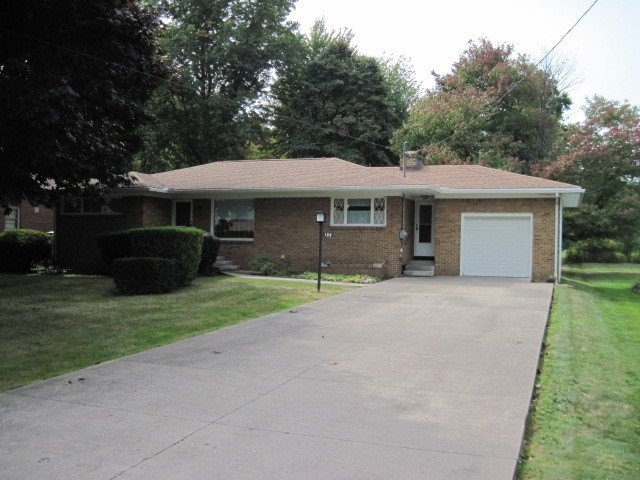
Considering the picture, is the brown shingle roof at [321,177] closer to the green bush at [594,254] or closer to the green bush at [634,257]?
the green bush at [594,254]

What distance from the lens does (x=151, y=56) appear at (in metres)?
13.2

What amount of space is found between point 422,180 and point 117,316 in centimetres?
1215

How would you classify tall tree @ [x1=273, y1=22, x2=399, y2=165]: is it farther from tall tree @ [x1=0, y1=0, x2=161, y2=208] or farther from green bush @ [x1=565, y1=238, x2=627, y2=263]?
tall tree @ [x1=0, y1=0, x2=161, y2=208]

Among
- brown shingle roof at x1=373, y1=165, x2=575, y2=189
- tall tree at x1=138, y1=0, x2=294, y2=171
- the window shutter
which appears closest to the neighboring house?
tall tree at x1=138, y1=0, x2=294, y2=171

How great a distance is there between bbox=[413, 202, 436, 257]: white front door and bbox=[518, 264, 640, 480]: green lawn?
9501 mm

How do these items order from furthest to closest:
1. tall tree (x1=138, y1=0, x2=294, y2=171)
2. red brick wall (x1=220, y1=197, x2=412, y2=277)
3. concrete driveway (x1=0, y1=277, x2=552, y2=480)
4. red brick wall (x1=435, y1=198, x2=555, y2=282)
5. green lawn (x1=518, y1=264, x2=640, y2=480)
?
1. tall tree (x1=138, y1=0, x2=294, y2=171)
2. red brick wall (x1=220, y1=197, x2=412, y2=277)
3. red brick wall (x1=435, y1=198, x2=555, y2=282)
4. green lawn (x1=518, y1=264, x2=640, y2=480)
5. concrete driveway (x1=0, y1=277, x2=552, y2=480)

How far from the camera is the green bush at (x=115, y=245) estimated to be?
54.9 feet

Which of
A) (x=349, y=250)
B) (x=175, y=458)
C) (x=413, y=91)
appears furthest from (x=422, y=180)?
(x=413, y=91)

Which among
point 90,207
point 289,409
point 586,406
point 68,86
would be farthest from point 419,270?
point 289,409

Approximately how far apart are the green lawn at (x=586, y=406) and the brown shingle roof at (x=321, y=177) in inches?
315

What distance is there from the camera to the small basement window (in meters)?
19.6

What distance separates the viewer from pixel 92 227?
19.9 metres

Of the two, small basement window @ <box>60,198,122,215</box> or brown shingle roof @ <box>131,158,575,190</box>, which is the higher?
brown shingle roof @ <box>131,158,575,190</box>

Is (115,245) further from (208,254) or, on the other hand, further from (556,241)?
(556,241)
